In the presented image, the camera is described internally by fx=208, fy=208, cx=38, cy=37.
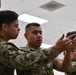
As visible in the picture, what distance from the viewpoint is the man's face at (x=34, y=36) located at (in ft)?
6.93

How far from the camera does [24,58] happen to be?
1383 millimetres

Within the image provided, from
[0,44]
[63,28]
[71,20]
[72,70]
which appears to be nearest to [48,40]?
[63,28]

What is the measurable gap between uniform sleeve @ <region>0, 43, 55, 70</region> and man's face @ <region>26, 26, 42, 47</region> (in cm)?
68

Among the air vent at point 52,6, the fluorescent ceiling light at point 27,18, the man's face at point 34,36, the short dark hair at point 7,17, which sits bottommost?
the fluorescent ceiling light at point 27,18

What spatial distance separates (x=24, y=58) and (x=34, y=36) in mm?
776

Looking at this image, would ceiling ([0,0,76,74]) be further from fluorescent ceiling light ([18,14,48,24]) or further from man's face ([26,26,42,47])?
man's face ([26,26,42,47])

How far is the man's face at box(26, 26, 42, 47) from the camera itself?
211 cm

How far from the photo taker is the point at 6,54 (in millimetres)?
1429

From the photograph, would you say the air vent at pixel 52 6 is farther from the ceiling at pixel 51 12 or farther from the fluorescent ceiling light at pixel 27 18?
the fluorescent ceiling light at pixel 27 18

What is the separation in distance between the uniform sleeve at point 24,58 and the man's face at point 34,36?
685mm

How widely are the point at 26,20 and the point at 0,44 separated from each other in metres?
4.47

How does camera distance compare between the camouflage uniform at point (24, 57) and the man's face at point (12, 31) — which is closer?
the camouflage uniform at point (24, 57)

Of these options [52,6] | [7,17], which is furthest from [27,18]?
[7,17]

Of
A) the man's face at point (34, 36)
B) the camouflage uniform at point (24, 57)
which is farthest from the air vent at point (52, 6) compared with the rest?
the camouflage uniform at point (24, 57)
